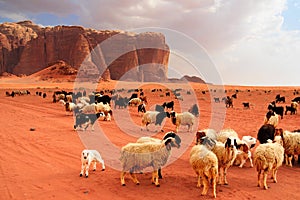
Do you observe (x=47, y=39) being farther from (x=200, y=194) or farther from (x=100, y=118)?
(x=200, y=194)

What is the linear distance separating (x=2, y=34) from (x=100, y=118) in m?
127

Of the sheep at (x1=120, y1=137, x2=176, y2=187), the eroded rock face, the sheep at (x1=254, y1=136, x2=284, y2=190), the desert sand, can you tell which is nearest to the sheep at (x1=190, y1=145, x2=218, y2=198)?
the desert sand

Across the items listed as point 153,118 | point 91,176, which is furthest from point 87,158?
point 153,118

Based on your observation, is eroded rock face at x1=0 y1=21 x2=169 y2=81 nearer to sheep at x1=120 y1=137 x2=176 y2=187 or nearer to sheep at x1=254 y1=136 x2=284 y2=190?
sheep at x1=120 y1=137 x2=176 y2=187

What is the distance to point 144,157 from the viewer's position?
8398mm

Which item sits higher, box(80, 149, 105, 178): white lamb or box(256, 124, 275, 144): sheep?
box(256, 124, 275, 144): sheep

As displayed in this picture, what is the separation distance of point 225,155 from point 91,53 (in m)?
102

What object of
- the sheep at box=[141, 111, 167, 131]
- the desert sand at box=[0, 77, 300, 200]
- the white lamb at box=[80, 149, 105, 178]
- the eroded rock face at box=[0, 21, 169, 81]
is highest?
the eroded rock face at box=[0, 21, 169, 81]

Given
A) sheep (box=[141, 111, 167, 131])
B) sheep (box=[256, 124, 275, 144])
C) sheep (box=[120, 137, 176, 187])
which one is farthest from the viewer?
sheep (box=[141, 111, 167, 131])

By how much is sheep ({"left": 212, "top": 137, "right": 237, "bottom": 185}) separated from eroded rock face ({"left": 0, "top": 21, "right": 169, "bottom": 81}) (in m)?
93.6

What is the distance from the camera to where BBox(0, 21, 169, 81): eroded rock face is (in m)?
110

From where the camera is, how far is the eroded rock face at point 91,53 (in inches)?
4321

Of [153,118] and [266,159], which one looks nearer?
[266,159]

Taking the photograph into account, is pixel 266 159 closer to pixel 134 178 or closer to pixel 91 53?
pixel 134 178
